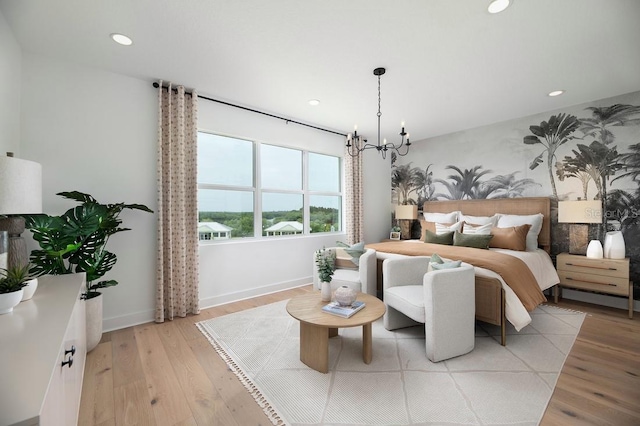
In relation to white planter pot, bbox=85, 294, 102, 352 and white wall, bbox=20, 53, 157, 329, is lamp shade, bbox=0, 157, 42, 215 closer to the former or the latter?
white planter pot, bbox=85, 294, 102, 352

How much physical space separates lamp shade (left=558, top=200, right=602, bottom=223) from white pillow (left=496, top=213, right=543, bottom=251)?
0.79 feet

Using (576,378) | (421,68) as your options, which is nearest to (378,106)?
(421,68)

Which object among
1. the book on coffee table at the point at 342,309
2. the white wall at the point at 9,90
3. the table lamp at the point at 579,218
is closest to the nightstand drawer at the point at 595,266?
the table lamp at the point at 579,218

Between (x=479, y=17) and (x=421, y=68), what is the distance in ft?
2.34

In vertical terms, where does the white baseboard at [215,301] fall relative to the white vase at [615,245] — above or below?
below

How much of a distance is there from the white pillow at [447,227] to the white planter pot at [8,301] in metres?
4.45

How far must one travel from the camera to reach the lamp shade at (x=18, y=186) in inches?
48.3

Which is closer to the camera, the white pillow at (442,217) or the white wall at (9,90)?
the white wall at (9,90)

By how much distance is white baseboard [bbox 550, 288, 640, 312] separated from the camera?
3.29 meters

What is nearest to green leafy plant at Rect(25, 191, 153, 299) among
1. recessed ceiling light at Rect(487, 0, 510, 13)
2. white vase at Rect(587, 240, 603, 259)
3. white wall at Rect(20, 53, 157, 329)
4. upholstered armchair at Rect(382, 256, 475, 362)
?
white wall at Rect(20, 53, 157, 329)

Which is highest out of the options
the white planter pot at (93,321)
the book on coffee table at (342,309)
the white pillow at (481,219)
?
the white pillow at (481,219)

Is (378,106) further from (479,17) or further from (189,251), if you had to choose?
(189,251)

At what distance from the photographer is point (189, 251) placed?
3164mm

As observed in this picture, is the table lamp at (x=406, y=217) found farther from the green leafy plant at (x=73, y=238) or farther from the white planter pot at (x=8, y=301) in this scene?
the white planter pot at (x=8, y=301)
